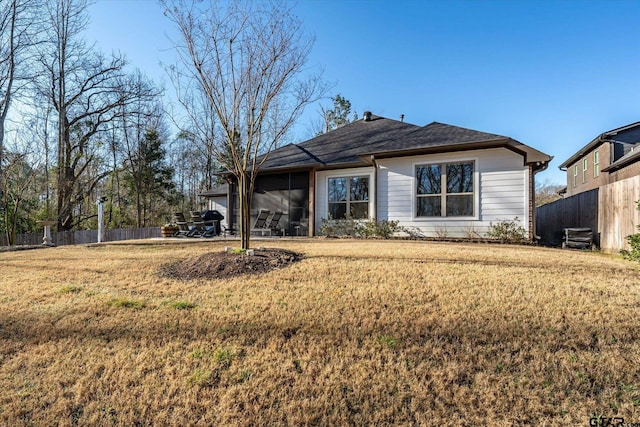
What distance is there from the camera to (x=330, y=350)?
284cm

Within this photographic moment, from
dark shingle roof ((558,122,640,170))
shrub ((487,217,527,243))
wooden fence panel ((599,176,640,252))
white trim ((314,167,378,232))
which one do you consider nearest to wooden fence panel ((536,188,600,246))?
wooden fence panel ((599,176,640,252))

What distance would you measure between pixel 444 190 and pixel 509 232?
2.14m

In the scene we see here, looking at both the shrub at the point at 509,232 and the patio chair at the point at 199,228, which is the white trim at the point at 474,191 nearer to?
the shrub at the point at 509,232

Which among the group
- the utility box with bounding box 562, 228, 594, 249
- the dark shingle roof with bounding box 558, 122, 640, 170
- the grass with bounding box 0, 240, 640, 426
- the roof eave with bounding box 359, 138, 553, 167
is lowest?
the grass with bounding box 0, 240, 640, 426

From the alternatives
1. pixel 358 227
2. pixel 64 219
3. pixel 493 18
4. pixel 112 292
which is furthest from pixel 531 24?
pixel 64 219

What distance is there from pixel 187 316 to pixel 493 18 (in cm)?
1171

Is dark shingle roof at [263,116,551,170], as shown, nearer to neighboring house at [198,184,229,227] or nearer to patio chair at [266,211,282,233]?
patio chair at [266,211,282,233]

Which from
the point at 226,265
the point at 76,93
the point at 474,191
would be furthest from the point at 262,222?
the point at 76,93

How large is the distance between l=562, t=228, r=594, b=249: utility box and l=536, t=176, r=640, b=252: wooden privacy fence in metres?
0.22

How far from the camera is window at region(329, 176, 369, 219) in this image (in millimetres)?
11531

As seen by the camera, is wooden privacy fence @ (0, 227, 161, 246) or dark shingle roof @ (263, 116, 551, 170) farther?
wooden privacy fence @ (0, 227, 161, 246)

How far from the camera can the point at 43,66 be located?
1709 centimetres

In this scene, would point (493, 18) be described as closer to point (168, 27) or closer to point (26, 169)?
point (168, 27)

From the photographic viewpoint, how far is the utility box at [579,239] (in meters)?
9.12
